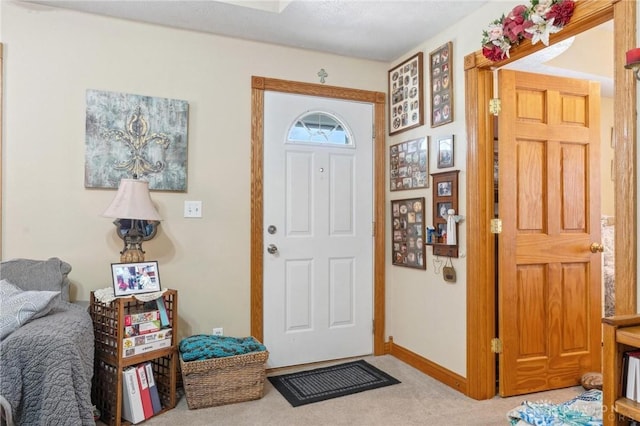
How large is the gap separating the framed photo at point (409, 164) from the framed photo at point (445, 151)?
0.42ft

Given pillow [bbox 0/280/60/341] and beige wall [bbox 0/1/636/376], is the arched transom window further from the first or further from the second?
pillow [bbox 0/280/60/341]

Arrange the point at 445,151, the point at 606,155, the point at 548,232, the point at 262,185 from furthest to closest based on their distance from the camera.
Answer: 1. the point at 606,155
2. the point at 262,185
3. the point at 445,151
4. the point at 548,232

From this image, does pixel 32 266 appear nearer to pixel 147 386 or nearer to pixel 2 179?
pixel 2 179

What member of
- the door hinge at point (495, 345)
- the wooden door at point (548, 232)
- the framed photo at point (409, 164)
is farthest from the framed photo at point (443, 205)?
the door hinge at point (495, 345)

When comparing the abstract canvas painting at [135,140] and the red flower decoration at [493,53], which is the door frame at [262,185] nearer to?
the abstract canvas painting at [135,140]

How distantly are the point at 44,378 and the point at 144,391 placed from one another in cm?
77

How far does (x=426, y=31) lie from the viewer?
2.95 meters

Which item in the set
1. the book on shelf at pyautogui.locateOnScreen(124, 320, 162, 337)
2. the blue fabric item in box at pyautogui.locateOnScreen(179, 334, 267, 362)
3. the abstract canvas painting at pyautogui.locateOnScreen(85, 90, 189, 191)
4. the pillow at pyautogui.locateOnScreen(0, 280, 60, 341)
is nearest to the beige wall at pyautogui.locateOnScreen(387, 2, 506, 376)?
the blue fabric item in box at pyautogui.locateOnScreen(179, 334, 267, 362)

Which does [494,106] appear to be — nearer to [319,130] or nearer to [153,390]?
[319,130]

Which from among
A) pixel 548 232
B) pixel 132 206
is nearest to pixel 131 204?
pixel 132 206

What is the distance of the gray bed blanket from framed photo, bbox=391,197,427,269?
2184 mm

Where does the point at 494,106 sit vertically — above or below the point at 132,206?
above

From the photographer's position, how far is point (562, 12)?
80.7 inches

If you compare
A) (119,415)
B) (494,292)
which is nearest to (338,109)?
(494,292)
